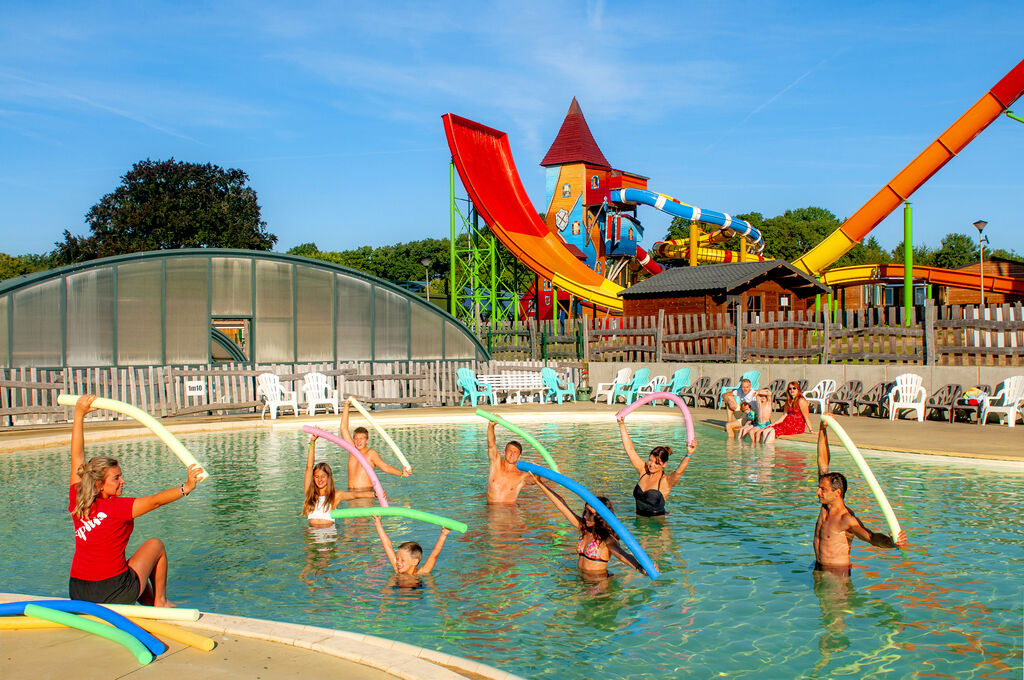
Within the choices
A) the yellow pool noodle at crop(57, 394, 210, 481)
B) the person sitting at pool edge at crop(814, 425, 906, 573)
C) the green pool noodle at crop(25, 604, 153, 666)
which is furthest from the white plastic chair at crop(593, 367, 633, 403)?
the green pool noodle at crop(25, 604, 153, 666)

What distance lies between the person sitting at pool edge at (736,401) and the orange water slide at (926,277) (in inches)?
1088

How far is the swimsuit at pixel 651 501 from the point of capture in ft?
34.6

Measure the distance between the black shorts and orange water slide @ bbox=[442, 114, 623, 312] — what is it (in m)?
36.8

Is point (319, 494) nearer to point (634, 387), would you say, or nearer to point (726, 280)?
point (634, 387)

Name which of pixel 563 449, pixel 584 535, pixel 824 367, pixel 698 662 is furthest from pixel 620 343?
pixel 698 662

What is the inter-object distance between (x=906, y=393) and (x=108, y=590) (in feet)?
58.0

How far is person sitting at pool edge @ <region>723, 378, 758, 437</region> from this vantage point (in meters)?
17.7

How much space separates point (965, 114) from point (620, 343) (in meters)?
17.4

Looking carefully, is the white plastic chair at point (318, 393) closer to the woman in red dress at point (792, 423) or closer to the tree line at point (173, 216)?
the woman in red dress at point (792, 423)

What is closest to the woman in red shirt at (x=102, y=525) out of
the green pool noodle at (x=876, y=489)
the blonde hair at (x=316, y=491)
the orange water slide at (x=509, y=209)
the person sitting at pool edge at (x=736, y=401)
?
the blonde hair at (x=316, y=491)

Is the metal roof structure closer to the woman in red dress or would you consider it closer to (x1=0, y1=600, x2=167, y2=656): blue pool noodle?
the woman in red dress

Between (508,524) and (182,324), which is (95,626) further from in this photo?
(182,324)

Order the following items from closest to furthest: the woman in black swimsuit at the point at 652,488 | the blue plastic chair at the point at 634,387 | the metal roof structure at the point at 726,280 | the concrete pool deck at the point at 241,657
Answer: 1. the concrete pool deck at the point at 241,657
2. the woman in black swimsuit at the point at 652,488
3. the blue plastic chair at the point at 634,387
4. the metal roof structure at the point at 726,280

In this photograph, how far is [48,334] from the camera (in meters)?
20.5
